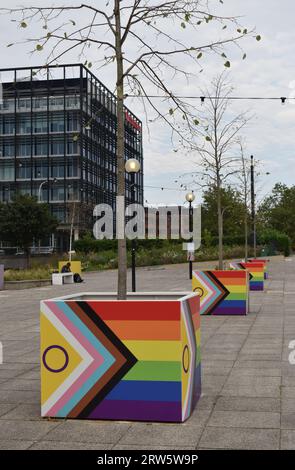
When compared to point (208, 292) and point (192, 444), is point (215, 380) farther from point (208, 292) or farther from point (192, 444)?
point (208, 292)

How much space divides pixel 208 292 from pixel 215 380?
6688mm

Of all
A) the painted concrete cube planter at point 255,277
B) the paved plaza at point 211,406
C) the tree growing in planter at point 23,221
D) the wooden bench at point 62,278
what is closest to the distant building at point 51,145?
the tree growing in planter at point 23,221

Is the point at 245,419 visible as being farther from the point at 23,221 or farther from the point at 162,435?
the point at 23,221

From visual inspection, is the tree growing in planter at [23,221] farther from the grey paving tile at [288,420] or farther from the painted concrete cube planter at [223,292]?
the grey paving tile at [288,420]

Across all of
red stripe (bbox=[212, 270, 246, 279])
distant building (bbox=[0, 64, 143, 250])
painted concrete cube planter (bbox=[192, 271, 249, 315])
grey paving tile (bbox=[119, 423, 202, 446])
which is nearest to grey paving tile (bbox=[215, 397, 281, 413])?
grey paving tile (bbox=[119, 423, 202, 446])

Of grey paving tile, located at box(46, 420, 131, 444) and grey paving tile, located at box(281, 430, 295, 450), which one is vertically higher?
grey paving tile, located at box(281, 430, 295, 450)

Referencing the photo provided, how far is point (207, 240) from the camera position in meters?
52.3

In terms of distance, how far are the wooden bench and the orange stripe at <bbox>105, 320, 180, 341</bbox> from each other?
2122 centimetres

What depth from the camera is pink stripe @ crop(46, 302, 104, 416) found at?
17.4 ft

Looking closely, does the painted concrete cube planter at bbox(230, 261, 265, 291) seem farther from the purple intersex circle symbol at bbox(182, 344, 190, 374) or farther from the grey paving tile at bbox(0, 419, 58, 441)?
the grey paving tile at bbox(0, 419, 58, 441)

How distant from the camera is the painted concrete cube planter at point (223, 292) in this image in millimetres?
13484

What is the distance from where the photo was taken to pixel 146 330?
5.18 meters

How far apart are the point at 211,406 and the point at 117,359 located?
1166 mm

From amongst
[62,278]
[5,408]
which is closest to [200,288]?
[5,408]
